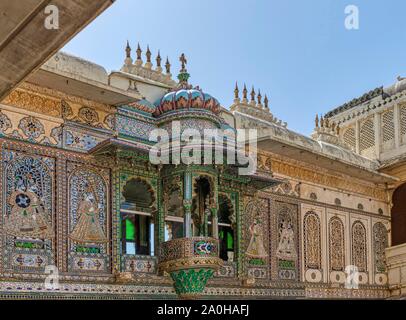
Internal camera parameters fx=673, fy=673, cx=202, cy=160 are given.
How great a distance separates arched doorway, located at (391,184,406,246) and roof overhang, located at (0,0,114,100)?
1352 cm

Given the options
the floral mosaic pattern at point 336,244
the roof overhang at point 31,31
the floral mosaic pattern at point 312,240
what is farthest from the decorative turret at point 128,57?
the roof overhang at point 31,31

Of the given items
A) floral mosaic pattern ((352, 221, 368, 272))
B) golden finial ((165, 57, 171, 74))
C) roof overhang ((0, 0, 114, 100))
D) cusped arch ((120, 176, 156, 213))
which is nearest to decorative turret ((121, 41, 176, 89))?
golden finial ((165, 57, 171, 74))

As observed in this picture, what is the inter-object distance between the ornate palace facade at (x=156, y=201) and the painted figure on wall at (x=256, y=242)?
2 centimetres

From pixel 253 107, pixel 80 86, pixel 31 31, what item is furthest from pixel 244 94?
pixel 31 31

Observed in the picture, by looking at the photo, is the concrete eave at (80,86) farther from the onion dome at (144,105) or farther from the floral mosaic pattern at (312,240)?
the floral mosaic pattern at (312,240)

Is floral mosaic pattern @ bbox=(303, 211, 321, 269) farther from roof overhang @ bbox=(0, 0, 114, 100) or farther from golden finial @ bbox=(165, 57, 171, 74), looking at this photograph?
roof overhang @ bbox=(0, 0, 114, 100)

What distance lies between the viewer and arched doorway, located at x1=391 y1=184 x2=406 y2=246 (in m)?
16.0

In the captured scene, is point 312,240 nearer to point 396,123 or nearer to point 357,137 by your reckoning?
point 396,123

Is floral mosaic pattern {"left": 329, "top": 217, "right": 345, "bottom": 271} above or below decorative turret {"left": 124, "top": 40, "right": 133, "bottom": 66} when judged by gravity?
below

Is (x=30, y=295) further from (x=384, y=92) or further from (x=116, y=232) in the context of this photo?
(x=384, y=92)

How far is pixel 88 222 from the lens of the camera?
10.3 metres

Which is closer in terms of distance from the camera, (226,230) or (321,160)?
(226,230)

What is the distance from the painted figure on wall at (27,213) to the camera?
943cm

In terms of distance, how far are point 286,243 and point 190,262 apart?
3498 mm
